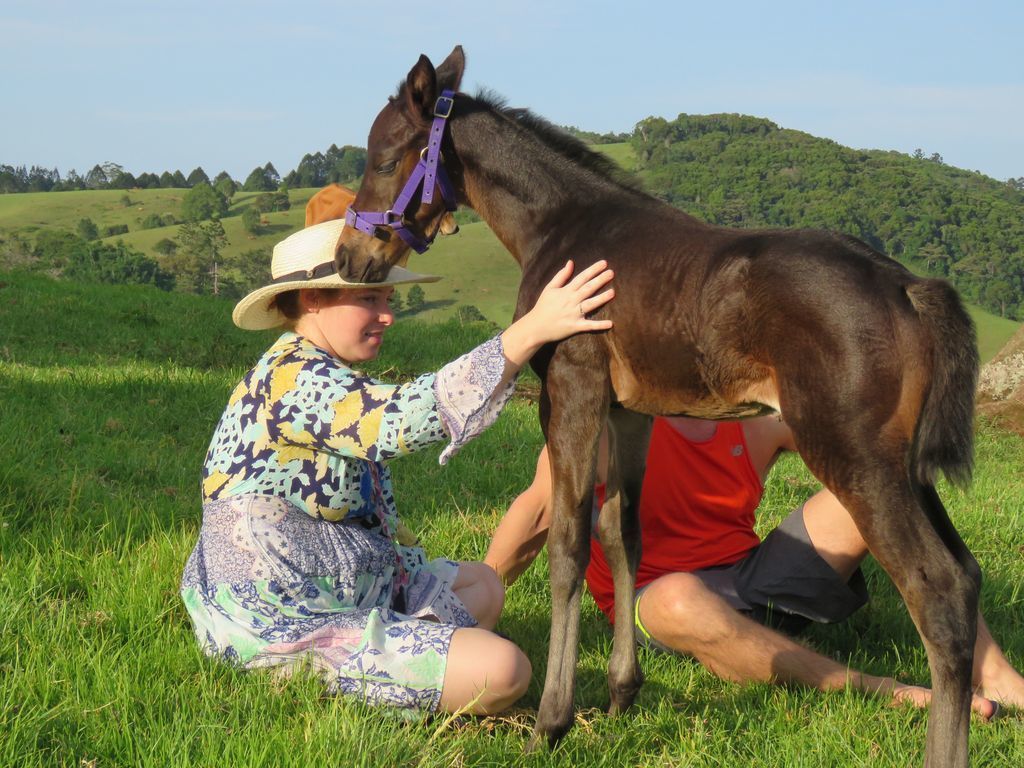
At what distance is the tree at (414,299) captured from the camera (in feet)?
207

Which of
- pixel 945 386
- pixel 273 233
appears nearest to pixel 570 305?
pixel 945 386

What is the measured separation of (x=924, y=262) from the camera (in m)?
50.9

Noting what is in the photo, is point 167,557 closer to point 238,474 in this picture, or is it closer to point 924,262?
point 238,474

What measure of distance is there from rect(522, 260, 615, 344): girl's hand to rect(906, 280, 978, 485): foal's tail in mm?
952

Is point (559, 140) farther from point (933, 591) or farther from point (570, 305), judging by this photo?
point (933, 591)

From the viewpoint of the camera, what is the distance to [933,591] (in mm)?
2766

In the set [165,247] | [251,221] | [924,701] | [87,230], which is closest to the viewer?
[924,701]

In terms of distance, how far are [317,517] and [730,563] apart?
1.98 meters

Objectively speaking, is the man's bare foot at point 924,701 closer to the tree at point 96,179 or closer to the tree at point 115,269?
the tree at point 115,269

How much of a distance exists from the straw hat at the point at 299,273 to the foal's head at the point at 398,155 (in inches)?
2.7

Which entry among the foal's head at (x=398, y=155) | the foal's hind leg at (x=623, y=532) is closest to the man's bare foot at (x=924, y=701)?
the foal's hind leg at (x=623, y=532)

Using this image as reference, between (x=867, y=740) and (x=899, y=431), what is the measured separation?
1.11 meters

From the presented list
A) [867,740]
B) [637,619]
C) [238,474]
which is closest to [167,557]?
[238,474]

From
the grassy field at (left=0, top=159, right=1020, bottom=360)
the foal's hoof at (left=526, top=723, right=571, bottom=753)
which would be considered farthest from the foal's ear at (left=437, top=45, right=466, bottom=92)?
the grassy field at (left=0, top=159, right=1020, bottom=360)
